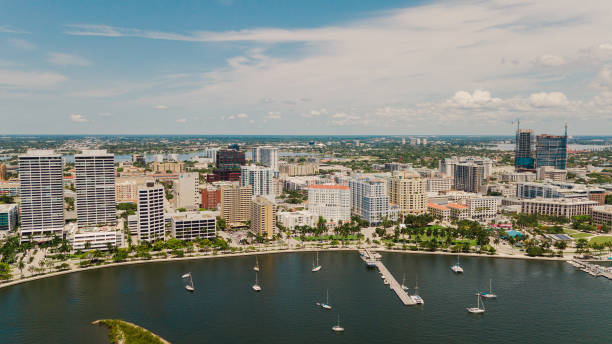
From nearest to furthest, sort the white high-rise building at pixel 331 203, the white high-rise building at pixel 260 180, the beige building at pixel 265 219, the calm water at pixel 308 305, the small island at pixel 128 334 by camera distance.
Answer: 1. the small island at pixel 128 334
2. the calm water at pixel 308 305
3. the beige building at pixel 265 219
4. the white high-rise building at pixel 331 203
5. the white high-rise building at pixel 260 180

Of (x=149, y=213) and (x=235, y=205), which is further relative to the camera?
(x=235, y=205)

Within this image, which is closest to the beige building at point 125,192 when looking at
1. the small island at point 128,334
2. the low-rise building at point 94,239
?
the low-rise building at point 94,239

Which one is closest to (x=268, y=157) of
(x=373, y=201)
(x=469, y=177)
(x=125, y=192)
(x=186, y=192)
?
(x=125, y=192)

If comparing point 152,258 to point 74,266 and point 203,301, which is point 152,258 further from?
point 203,301

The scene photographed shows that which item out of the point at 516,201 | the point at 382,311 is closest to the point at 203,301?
the point at 382,311

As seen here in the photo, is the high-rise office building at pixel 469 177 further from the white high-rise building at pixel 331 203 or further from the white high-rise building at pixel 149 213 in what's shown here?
the white high-rise building at pixel 149 213

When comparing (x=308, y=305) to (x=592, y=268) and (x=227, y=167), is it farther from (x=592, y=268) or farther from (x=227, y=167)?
(x=227, y=167)

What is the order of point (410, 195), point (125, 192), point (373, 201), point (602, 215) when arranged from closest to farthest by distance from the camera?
point (602, 215) < point (373, 201) < point (410, 195) < point (125, 192)
